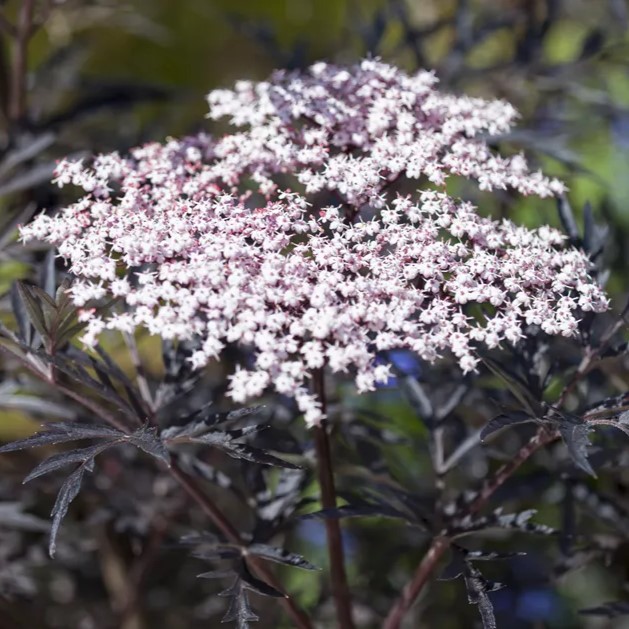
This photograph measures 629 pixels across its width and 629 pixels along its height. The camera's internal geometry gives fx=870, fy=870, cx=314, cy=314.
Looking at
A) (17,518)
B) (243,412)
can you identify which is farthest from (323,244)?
(17,518)

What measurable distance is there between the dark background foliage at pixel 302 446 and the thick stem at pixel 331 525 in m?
0.03

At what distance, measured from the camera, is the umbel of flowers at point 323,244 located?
0.72m

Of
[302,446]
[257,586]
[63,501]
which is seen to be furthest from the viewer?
[302,446]

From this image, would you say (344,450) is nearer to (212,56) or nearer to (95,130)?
(95,130)

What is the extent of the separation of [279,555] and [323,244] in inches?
11.9

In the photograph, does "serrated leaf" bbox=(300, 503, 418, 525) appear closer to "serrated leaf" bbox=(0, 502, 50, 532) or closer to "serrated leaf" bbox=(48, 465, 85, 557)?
"serrated leaf" bbox=(48, 465, 85, 557)

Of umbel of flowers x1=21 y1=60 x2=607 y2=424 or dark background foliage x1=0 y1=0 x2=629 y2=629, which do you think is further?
dark background foliage x1=0 y1=0 x2=629 y2=629

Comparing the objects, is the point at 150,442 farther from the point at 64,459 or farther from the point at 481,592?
the point at 481,592

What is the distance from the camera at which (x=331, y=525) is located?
0.89 metres

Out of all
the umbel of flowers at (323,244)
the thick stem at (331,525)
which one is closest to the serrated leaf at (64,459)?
the umbel of flowers at (323,244)

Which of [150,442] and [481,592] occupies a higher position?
[150,442]

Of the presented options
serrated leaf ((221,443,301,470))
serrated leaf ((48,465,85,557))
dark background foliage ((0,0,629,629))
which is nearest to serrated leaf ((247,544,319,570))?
dark background foliage ((0,0,629,629))

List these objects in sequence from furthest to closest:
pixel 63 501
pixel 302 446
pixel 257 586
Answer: pixel 302 446, pixel 257 586, pixel 63 501

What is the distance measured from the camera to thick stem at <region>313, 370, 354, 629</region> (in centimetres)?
87
